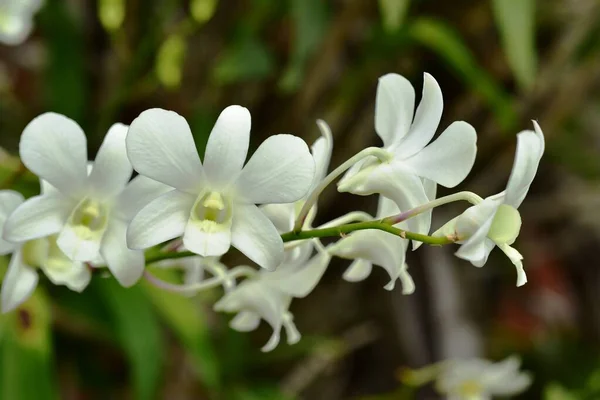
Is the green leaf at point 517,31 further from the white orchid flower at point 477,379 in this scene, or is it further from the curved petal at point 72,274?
the curved petal at point 72,274

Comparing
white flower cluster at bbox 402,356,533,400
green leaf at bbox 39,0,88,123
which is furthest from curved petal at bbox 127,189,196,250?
green leaf at bbox 39,0,88,123

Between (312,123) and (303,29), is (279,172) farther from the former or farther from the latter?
(312,123)

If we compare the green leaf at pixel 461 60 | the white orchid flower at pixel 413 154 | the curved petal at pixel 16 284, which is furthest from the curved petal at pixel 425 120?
the green leaf at pixel 461 60

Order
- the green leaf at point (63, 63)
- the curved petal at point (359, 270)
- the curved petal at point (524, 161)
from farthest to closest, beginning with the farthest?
1. the green leaf at point (63, 63)
2. the curved petal at point (359, 270)
3. the curved petal at point (524, 161)

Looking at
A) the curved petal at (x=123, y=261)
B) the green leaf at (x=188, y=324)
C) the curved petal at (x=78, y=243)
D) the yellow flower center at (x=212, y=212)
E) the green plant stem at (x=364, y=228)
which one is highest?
the yellow flower center at (x=212, y=212)

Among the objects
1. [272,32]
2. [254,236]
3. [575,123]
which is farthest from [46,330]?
[575,123]

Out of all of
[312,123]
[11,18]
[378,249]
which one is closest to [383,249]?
[378,249]

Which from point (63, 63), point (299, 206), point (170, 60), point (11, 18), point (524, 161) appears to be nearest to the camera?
point (524, 161)
